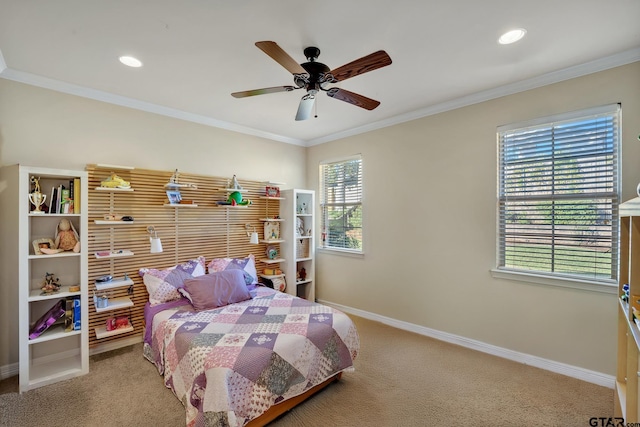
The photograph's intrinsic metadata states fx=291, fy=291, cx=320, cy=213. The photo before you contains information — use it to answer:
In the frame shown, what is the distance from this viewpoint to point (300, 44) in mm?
2191

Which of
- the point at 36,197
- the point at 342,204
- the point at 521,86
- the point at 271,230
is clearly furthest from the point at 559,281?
the point at 36,197

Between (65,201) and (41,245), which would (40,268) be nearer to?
(41,245)

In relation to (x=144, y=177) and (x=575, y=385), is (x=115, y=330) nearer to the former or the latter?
(x=144, y=177)

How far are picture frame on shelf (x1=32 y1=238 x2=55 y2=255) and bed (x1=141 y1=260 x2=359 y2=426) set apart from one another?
1.03 meters

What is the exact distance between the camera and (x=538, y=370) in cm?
269

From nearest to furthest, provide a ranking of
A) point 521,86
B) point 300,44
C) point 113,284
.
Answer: point 300,44 < point 521,86 < point 113,284

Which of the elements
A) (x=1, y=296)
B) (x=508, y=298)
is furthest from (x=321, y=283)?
(x=1, y=296)

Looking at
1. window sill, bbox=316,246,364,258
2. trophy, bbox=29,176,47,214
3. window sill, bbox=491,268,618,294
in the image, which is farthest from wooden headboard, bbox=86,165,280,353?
window sill, bbox=491,268,618,294

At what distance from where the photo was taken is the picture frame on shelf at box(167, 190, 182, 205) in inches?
133

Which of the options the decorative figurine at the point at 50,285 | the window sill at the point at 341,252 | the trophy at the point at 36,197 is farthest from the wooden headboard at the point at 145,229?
the window sill at the point at 341,252

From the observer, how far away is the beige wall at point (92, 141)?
8.56 ft

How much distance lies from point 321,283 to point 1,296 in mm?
3638

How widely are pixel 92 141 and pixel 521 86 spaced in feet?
14.2

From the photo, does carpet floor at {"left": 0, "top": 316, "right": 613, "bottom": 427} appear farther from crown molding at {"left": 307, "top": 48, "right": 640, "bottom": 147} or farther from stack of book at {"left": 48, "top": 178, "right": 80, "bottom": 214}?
crown molding at {"left": 307, "top": 48, "right": 640, "bottom": 147}
